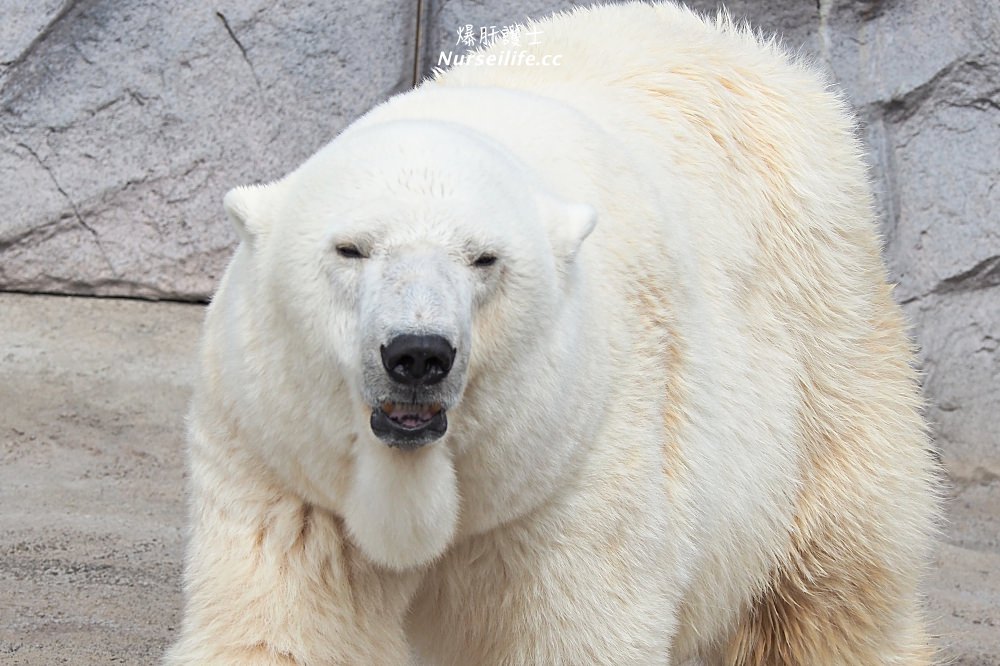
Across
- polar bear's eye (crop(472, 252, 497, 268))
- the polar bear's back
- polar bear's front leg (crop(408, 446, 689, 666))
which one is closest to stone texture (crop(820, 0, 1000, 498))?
the polar bear's back

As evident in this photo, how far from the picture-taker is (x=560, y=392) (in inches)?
83.2

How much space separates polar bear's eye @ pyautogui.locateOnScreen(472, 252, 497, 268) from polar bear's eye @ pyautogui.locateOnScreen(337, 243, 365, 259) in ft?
0.55

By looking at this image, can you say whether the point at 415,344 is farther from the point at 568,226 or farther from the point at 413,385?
the point at 568,226

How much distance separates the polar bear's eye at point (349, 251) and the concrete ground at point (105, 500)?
171cm

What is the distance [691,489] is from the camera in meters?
2.46

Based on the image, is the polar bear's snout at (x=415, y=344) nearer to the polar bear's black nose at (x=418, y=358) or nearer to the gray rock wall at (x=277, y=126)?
the polar bear's black nose at (x=418, y=358)

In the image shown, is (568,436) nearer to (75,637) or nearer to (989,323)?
(75,637)

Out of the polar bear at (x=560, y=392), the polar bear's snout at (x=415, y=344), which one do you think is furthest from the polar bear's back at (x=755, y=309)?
the polar bear's snout at (x=415, y=344)

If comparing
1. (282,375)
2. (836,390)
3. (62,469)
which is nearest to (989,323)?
(836,390)

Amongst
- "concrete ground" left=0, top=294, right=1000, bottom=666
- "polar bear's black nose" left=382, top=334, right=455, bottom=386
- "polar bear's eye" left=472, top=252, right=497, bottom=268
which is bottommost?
"concrete ground" left=0, top=294, right=1000, bottom=666

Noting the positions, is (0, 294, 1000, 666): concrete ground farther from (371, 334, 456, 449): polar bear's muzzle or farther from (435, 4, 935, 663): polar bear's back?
(371, 334, 456, 449): polar bear's muzzle

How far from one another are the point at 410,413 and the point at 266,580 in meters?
0.45

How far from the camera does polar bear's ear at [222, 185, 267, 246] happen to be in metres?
2.18

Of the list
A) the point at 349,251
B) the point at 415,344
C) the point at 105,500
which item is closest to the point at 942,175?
the point at 105,500
